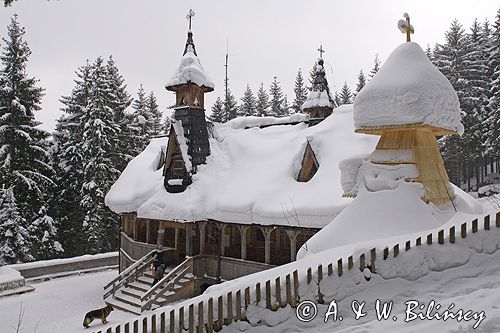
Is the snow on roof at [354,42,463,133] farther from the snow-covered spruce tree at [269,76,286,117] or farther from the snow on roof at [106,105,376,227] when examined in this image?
the snow-covered spruce tree at [269,76,286,117]

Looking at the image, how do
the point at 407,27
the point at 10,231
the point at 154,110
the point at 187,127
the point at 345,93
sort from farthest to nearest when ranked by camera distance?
the point at 345,93 → the point at 154,110 → the point at 10,231 → the point at 187,127 → the point at 407,27

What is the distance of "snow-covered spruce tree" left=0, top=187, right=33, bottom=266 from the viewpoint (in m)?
26.7

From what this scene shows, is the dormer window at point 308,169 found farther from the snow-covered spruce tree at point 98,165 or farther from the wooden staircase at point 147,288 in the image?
the snow-covered spruce tree at point 98,165

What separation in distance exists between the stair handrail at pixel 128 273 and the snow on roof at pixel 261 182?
2.29 meters

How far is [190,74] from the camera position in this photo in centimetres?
2183

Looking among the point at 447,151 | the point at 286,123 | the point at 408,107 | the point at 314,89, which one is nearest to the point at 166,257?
the point at 286,123

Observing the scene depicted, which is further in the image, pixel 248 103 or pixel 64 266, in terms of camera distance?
pixel 248 103

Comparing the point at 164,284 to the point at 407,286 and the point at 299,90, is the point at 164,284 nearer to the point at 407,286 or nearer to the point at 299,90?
the point at 407,286

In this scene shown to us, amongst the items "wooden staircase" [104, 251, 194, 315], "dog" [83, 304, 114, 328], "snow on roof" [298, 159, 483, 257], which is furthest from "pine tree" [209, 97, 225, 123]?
"snow on roof" [298, 159, 483, 257]

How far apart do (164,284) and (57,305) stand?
690cm

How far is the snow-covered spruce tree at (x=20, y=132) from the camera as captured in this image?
91.8 ft

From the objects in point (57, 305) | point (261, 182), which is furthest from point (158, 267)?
point (57, 305)

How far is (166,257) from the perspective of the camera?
21828mm

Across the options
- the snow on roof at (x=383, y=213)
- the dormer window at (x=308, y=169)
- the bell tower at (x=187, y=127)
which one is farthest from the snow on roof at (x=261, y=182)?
the snow on roof at (x=383, y=213)
